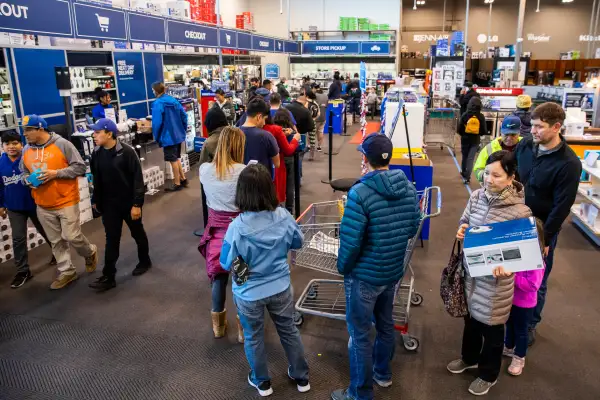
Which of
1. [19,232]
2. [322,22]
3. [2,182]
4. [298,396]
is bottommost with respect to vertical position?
[298,396]

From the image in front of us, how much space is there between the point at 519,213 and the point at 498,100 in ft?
33.5

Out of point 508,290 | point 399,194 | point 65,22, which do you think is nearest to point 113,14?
point 65,22

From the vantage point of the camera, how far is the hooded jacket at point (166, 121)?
7.69m

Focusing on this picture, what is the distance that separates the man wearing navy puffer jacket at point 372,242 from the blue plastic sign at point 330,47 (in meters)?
18.5

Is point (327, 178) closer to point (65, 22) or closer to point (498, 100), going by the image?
point (65, 22)

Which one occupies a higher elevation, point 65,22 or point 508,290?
point 65,22

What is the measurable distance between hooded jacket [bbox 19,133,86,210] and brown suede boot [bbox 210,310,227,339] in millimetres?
1953

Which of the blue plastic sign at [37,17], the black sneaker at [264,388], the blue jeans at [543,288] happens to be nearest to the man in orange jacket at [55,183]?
the blue plastic sign at [37,17]

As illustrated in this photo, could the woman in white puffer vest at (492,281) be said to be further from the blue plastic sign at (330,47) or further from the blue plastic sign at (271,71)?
the blue plastic sign at (330,47)

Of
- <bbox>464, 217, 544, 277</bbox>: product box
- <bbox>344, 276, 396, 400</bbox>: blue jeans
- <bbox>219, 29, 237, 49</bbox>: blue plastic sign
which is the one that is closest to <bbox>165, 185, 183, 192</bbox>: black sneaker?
<bbox>219, 29, 237, 49</bbox>: blue plastic sign

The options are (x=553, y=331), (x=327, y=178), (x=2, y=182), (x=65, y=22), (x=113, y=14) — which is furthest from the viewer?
(x=327, y=178)

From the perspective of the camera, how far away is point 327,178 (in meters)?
8.75

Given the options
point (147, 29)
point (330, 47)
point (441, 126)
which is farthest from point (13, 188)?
point (330, 47)

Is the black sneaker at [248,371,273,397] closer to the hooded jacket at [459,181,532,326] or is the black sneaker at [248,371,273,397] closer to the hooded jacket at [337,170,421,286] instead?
the hooded jacket at [337,170,421,286]
